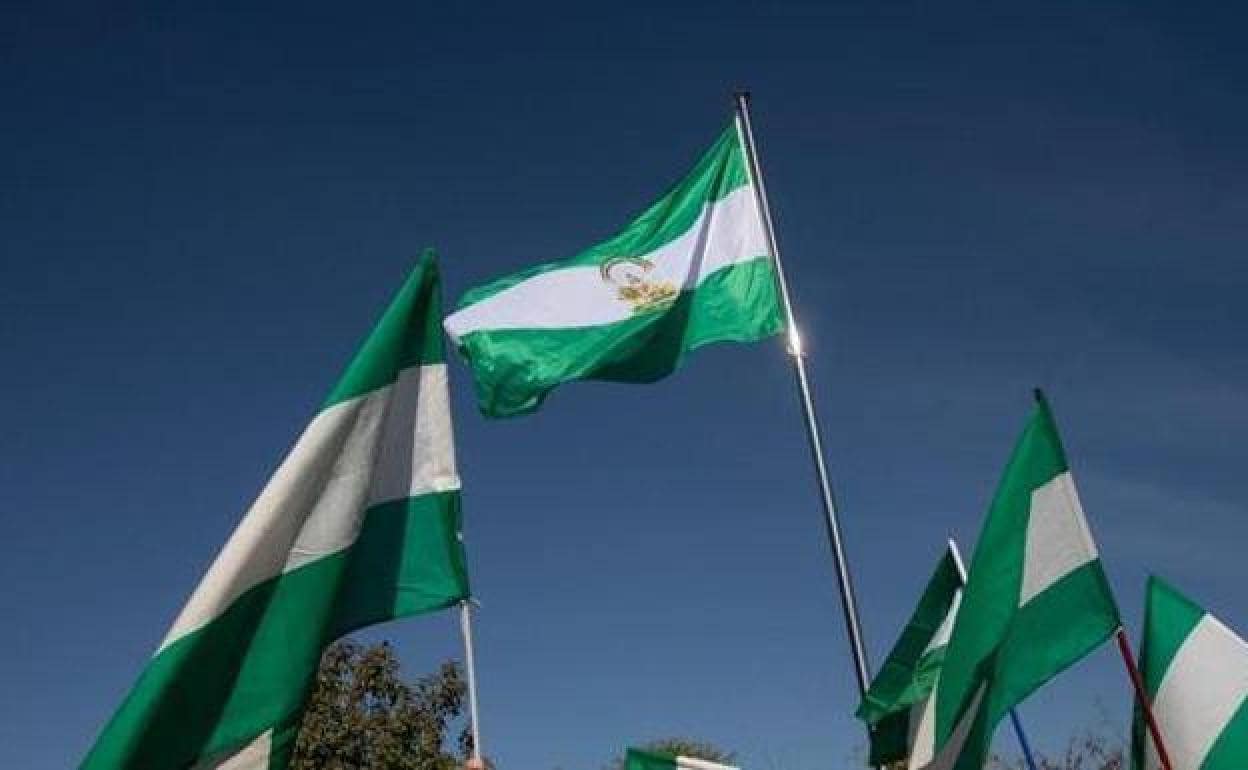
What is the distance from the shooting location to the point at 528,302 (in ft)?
35.7

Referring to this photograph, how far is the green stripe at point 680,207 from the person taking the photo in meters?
11.4

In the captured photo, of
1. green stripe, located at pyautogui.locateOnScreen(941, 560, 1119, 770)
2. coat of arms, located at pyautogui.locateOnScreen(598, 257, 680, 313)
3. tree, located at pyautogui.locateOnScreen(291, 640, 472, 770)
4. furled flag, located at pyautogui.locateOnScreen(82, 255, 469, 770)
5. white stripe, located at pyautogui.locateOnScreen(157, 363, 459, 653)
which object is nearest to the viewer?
furled flag, located at pyautogui.locateOnScreen(82, 255, 469, 770)

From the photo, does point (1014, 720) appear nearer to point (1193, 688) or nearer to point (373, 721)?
point (1193, 688)

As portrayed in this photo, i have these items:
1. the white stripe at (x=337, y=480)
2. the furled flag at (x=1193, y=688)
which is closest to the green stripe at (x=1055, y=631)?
the furled flag at (x=1193, y=688)

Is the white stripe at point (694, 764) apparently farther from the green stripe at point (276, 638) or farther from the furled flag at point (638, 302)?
the green stripe at point (276, 638)

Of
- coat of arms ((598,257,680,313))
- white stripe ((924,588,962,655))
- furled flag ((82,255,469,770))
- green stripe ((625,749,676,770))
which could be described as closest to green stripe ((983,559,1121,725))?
white stripe ((924,588,962,655))

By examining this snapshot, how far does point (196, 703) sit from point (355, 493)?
1.45 metres

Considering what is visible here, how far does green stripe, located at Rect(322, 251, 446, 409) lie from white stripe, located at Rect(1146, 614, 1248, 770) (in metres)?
4.61

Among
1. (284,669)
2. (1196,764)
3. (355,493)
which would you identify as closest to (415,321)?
(355,493)

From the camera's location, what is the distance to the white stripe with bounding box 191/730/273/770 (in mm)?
6586

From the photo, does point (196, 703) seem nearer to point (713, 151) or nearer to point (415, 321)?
point (415, 321)

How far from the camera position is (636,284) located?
11031mm

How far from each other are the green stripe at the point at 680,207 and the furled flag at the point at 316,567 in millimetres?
3311

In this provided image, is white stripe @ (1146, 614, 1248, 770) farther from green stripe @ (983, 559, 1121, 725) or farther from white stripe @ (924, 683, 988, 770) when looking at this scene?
white stripe @ (924, 683, 988, 770)
